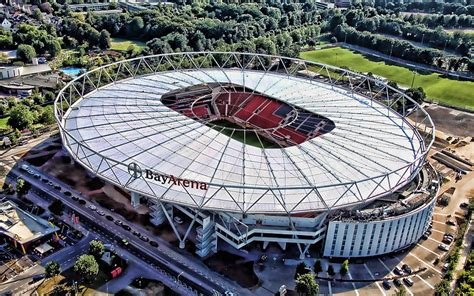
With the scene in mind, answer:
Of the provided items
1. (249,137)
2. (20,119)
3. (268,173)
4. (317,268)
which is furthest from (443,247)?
(20,119)

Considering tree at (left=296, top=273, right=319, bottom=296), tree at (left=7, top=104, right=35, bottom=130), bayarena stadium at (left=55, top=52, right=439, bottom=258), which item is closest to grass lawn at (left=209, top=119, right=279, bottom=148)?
bayarena stadium at (left=55, top=52, right=439, bottom=258)

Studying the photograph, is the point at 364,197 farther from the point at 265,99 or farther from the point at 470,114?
the point at 470,114

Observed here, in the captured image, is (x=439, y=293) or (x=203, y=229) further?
(x=203, y=229)

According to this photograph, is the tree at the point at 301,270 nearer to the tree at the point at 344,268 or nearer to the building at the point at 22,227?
the tree at the point at 344,268

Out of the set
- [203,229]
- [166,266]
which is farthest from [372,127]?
[166,266]

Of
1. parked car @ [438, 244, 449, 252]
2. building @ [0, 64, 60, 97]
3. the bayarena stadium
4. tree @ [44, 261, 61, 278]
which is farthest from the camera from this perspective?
building @ [0, 64, 60, 97]

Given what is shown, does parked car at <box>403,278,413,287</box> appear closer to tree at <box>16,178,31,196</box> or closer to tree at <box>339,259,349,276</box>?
tree at <box>339,259,349,276</box>
